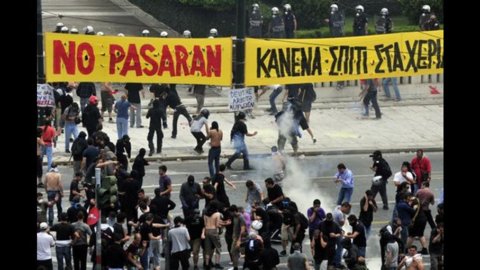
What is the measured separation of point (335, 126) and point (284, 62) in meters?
4.93

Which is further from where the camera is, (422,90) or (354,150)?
(422,90)

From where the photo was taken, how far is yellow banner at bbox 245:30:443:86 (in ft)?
98.3

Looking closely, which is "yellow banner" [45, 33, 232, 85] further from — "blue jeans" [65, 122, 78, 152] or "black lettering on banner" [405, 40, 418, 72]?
"black lettering on banner" [405, 40, 418, 72]

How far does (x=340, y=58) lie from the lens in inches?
1211

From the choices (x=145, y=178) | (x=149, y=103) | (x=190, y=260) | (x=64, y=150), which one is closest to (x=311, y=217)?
(x=190, y=260)

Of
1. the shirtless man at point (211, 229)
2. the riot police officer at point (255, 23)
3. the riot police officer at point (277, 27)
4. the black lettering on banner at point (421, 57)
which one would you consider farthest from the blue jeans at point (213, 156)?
the riot police officer at point (277, 27)

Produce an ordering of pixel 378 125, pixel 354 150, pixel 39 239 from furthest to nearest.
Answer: pixel 378 125, pixel 354 150, pixel 39 239

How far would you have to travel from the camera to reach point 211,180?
25.9 m

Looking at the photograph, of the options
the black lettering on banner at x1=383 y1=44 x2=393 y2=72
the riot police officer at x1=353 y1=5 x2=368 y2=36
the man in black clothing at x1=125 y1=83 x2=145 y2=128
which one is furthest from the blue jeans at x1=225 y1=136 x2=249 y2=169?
the riot police officer at x1=353 y1=5 x2=368 y2=36

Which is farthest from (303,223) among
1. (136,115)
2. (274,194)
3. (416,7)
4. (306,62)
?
(416,7)
